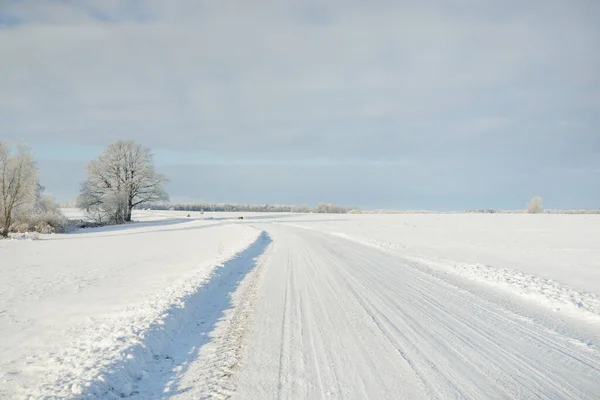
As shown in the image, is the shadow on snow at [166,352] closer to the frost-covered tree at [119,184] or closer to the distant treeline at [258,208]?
the frost-covered tree at [119,184]

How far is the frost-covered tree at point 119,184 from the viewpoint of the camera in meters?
48.7

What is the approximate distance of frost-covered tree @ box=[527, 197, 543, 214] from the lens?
96625 millimetres

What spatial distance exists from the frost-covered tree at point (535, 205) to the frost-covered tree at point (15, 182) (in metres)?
106

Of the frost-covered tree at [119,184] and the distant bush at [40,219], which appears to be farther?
the frost-covered tree at [119,184]

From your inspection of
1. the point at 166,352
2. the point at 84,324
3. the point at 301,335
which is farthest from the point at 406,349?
the point at 84,324

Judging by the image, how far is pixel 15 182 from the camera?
33781 mm

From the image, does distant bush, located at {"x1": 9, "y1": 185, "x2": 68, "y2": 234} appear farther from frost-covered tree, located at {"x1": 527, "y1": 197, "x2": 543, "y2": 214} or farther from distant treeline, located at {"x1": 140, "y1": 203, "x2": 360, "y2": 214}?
frost-covered tree, located at {"x1": 527, "y1": 197, "x2": 543, "y2": 214}

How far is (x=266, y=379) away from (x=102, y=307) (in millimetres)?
5467

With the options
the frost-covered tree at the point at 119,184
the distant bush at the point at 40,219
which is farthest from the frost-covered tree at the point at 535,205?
the distant bush at the point at 40,219

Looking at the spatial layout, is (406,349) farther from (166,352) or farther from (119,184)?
(119,184)

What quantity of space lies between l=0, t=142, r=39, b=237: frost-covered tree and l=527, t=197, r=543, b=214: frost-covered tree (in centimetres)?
10637

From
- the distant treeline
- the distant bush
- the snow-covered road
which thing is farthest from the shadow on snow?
the distant treeline

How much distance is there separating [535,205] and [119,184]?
325 ft

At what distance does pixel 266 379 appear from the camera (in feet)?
14.6
